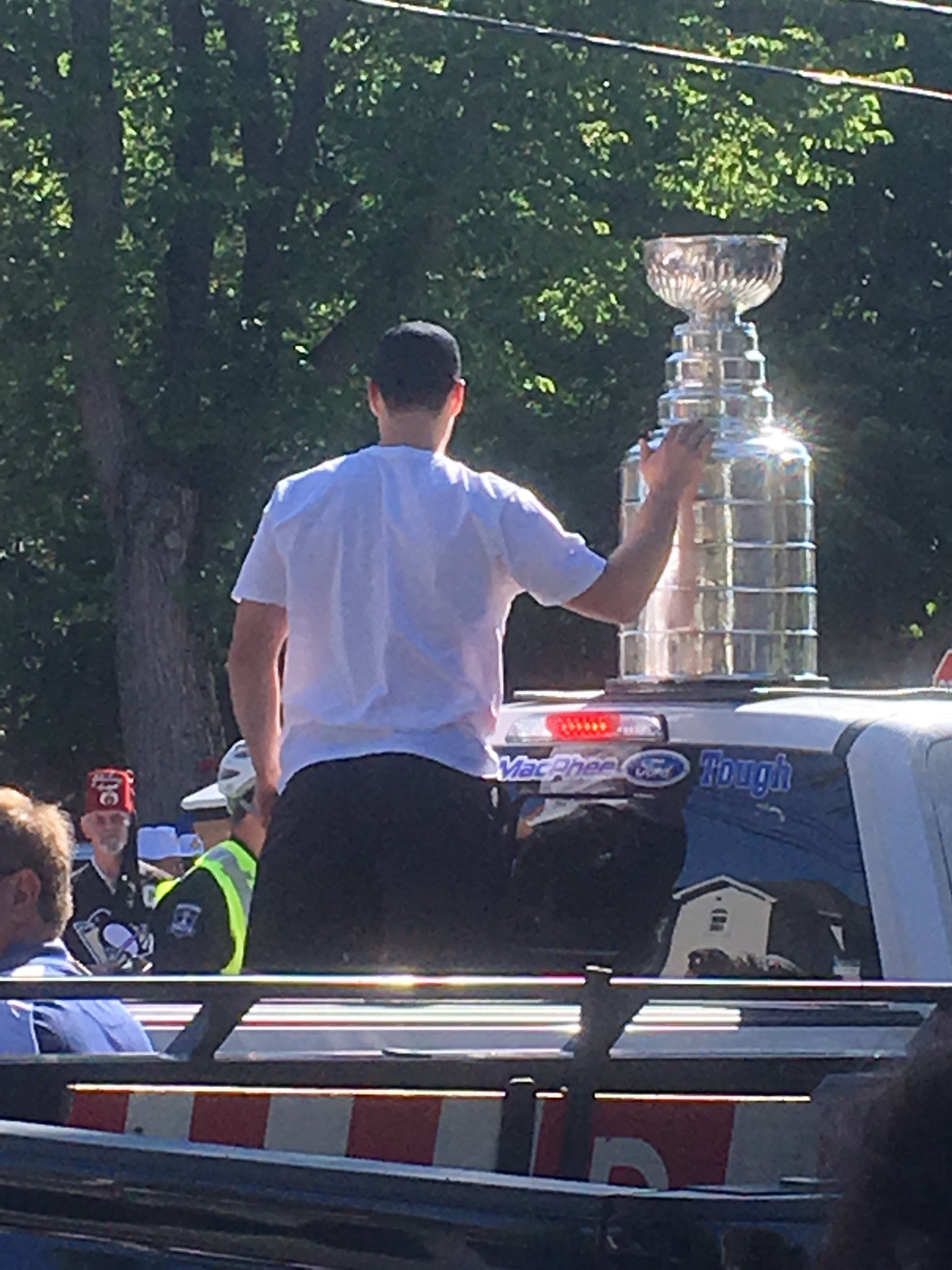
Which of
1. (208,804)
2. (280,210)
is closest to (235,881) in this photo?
(208,804)

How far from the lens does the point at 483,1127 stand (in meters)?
3.10

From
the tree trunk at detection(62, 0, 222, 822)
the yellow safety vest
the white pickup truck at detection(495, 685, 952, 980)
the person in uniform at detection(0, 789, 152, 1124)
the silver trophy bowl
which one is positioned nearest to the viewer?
the person in uniform at detection(0, 789, 152, 1124)

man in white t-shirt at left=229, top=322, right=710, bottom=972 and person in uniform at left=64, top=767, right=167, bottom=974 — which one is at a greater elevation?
man in white t-shirt at left=229, top=322, right=710, bottom=972

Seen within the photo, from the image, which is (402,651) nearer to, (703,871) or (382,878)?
(382,878)

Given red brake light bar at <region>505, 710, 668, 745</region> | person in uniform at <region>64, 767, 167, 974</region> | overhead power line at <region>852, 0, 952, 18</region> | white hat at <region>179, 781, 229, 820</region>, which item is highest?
overhead power line at <region>852, 0, 952, 18</region>

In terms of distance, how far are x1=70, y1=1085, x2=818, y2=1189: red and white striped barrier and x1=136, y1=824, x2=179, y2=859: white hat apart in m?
10.6

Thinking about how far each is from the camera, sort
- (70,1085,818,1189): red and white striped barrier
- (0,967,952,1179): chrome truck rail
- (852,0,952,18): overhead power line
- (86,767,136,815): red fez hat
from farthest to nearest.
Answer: (852,0,952,18): overhead power line
(86,767,136,815): red fez hat
(70,1085,818,1189): red and white striped barrier
(0,967,952,1179): chrome truck rail

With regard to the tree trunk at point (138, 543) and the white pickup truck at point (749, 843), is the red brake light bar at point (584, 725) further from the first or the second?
the tree trunk at point (138, 543)

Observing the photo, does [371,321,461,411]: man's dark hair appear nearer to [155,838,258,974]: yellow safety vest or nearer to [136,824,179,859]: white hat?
[155,838,258,974]: yellow safety vest

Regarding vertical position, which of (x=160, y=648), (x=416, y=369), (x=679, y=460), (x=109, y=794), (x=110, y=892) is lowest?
(x=110, y=892)

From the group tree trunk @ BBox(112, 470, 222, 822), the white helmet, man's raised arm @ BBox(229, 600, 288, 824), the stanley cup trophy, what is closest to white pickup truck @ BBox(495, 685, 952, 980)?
man's raised arm @ BBox(229, 600, 288, 824)

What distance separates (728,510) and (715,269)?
2.61 feet

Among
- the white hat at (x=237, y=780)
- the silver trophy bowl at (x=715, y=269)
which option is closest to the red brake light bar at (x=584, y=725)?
the silver trophy bowl at (x=715, y=269)

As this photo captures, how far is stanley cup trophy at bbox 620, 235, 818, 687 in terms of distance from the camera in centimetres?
539
